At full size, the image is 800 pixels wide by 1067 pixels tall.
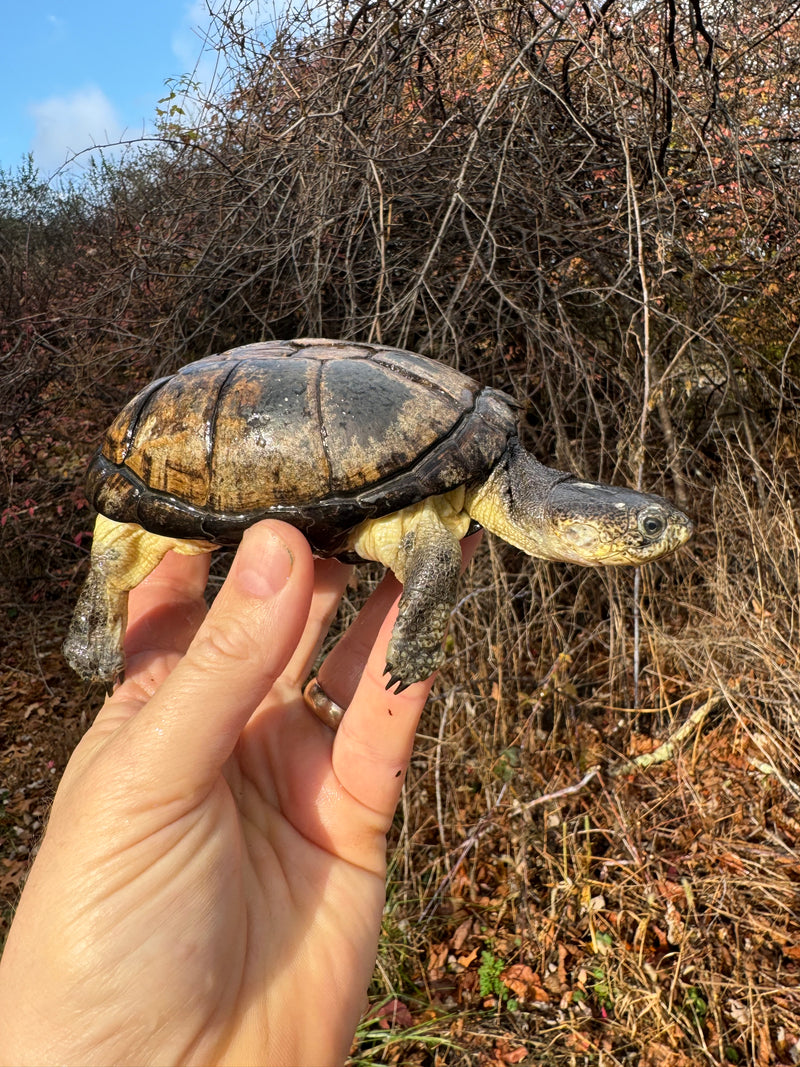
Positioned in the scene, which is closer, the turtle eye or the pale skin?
the pale skin

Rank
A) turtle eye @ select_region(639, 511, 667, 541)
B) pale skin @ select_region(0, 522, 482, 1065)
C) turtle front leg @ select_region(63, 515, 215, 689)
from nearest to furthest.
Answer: pale skin @ select_region(0, 522, 482, 1065), turtle eye @ select_region(639, 511, 667, 541), turtle front leg @ select_region(63, 515, 215, 689)

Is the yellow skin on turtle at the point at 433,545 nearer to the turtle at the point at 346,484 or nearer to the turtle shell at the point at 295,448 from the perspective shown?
the turtle at the point at 346,484

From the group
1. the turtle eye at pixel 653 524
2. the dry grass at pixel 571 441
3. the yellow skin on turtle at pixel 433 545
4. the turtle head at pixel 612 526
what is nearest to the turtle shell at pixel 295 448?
the yellow skin on turtle at pixel 433 545

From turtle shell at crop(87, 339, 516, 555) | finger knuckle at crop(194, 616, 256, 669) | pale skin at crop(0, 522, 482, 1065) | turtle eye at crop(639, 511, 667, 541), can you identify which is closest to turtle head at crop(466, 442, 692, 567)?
turtle eye at crop(639, 511, 667, 541)

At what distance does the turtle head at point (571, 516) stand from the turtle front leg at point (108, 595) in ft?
3.30

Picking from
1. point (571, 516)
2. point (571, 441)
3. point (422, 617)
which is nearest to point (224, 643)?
point (422, 617)

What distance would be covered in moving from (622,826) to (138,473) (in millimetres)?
2999

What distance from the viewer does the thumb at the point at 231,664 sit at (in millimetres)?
1565

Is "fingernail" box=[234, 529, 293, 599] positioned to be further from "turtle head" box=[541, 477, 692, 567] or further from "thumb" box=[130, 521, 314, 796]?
"turtle head" box=[541, 477, 692, 567]

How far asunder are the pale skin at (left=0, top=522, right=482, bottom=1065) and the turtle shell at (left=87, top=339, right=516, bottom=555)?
20 centimetres

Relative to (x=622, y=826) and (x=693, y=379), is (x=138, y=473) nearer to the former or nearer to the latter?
(x=622, y=826)

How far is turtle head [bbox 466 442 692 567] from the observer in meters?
2.11

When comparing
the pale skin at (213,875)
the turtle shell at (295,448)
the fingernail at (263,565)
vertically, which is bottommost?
the pale skin at (213,875)

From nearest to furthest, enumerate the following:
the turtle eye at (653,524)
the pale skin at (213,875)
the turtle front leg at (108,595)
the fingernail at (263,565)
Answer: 1. the pale skin at (213,875)
2. the fingernail at (263,565)
3. the turtle eye at (653,524)
4. the turtle front leg at (108,595)
